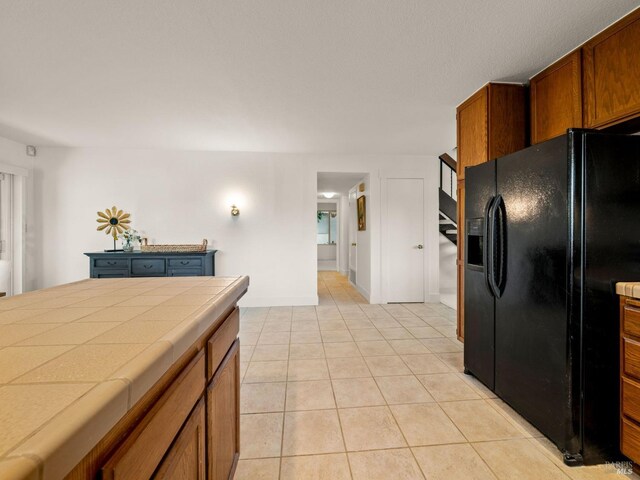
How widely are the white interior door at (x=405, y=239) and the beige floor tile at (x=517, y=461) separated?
3.23m

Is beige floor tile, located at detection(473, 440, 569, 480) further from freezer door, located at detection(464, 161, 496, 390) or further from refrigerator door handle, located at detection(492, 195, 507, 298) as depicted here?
refrigerator door handle, located at detection(492, 195, 507, 298)

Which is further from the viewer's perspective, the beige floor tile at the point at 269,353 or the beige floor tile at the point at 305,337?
the beige floor tile at the point at 305,337

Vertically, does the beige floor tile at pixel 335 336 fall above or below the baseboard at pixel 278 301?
below

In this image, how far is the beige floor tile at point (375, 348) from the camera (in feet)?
9.18

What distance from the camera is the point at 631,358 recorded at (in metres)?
1.39

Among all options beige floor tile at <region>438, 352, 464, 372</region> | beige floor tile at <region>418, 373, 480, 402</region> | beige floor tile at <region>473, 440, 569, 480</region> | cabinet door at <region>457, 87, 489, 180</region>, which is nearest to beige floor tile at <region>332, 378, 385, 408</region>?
beige floor tile at <region>418, 373, 480, 402</region>

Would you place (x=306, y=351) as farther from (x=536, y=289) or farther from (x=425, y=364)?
(x=536, y=289)

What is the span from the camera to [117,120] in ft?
11.1

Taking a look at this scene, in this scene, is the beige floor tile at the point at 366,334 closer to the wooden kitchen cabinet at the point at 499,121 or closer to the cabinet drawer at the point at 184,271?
the wooden kitchen cabinet at the point at 499,121

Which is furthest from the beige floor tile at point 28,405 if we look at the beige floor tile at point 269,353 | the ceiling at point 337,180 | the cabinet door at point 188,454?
the ceiling at point 337,180

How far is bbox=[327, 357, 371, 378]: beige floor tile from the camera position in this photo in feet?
7.85

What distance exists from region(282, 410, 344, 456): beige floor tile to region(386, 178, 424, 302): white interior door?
125 inches

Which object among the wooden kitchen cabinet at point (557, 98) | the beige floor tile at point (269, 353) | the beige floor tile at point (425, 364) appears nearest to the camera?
the wooden kitchen cabinet at point (557, 98)

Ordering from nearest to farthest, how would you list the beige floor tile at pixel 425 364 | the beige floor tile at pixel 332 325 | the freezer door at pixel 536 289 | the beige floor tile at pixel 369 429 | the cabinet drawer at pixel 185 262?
1. the freezer door at pixel 536 289
2. the beige floor tile at pixel 369 429
3. the beige floor tile at pixel 425 364
4. the beige floor tile at pixel 332 325
5. the cabinet drawer at pixel 185 262
